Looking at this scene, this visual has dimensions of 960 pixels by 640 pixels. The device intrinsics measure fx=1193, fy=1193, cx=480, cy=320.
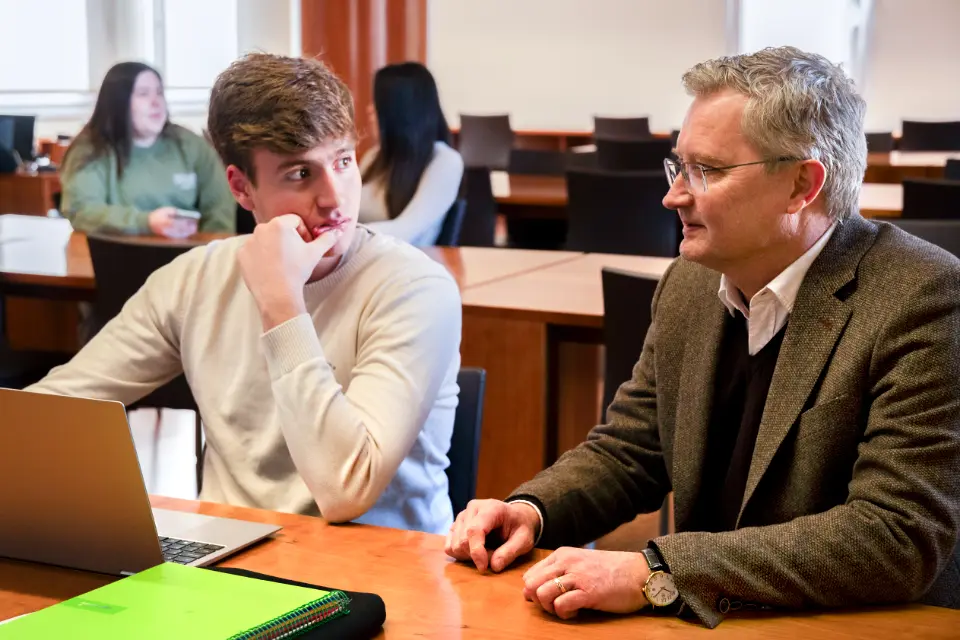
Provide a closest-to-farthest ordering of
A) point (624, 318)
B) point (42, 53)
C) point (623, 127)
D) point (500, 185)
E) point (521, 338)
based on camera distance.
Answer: point (624, 318) → point (521, 338) → point (500, 185) → point (42, 53) → point (623, 127)

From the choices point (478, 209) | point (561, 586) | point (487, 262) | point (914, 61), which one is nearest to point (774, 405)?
point (561, 586)

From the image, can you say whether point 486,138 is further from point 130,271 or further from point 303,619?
point 303,619

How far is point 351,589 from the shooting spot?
1.24m

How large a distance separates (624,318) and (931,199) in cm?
179

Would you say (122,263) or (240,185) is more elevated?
(240,185)

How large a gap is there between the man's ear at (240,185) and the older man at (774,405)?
2.03 ft

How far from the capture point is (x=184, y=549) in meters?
1.33

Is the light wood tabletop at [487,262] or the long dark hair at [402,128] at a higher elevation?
the long dark hair at [402,128]

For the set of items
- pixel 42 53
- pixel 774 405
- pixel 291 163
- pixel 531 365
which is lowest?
pixel 531 365

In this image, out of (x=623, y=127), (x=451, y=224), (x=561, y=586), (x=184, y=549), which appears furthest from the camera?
(x=623, y=127)

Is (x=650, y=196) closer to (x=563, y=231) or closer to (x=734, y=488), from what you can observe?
(x=563, y=231)

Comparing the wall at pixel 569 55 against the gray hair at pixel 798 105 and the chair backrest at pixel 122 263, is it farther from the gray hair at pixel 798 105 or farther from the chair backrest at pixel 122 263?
the gray hair at pixel 798 105

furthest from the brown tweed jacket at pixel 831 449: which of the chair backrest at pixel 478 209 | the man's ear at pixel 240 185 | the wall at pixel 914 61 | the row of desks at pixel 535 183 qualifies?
the wall at pixel 914 61

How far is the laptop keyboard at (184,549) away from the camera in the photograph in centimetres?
130
